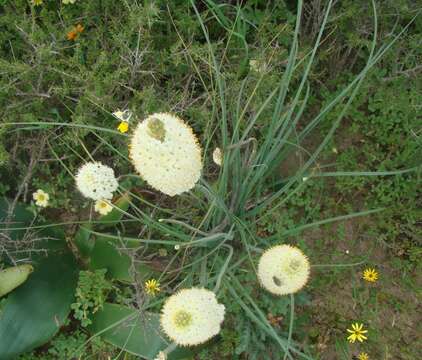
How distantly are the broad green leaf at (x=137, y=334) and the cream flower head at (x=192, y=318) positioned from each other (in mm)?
477

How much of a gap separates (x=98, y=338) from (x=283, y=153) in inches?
41.1

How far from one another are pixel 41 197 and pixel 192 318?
1.08 meters

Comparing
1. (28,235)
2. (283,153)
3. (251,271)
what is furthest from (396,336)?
(28,235)

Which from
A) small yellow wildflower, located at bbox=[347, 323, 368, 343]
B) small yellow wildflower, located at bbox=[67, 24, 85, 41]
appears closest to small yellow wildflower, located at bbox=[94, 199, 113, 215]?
small yellow wildflower, located at bbox=[67, 24, 85, 41]

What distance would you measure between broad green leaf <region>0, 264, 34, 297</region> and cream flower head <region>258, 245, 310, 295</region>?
84 centimetres

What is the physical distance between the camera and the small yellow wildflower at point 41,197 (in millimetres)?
1982

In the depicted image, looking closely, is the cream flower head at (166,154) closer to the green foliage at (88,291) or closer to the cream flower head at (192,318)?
the cream flower head at (192,318)

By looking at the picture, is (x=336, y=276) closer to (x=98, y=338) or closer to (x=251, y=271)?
(x=251, y=271)

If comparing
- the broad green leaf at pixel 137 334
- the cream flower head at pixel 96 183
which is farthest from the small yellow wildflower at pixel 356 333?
the cream flower head at pixel 96 183

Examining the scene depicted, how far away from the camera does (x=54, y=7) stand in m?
2.15

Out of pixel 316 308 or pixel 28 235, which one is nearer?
pixel 28 235

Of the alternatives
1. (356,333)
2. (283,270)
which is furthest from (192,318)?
(356,333)

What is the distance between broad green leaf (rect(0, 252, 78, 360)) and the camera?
5.63ft

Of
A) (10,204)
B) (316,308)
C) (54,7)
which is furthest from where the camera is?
(54,7)
